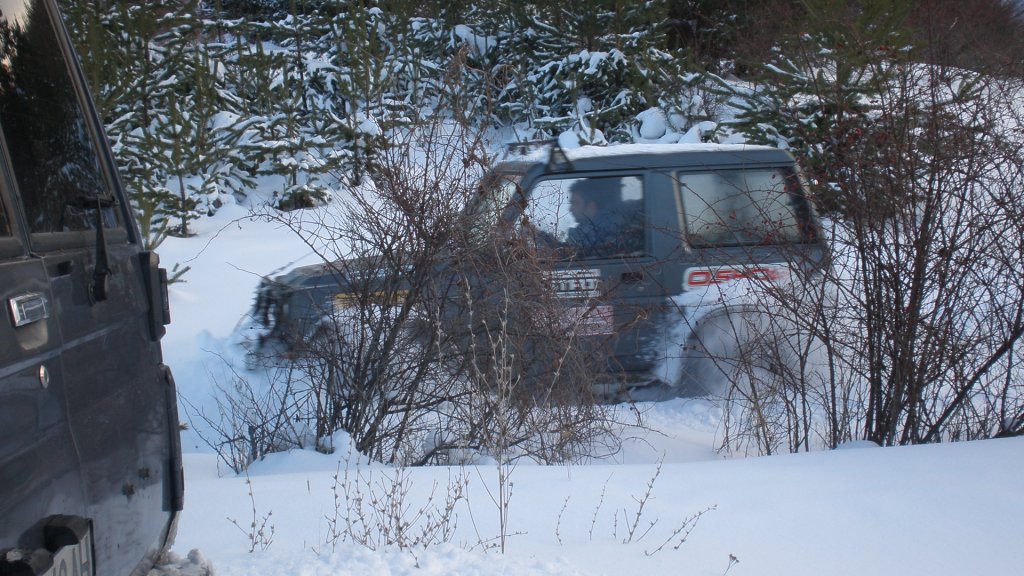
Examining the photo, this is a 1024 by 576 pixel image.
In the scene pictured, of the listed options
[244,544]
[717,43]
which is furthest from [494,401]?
[717,43]

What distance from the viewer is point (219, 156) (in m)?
10.9

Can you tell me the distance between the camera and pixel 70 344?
6.29ft

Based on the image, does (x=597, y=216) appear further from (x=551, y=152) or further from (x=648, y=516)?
(x=648, y=516)

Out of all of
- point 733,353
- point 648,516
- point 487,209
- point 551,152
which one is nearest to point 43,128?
point 648,516

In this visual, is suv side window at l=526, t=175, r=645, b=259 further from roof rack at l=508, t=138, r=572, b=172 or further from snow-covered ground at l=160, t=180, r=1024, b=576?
snow-covered ground at l=160, t=180, r=1024, b=576

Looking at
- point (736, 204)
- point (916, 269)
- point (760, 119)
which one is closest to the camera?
point (916, 269)

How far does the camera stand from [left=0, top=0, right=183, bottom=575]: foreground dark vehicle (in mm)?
Result: 1702

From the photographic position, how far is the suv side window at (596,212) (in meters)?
5.89

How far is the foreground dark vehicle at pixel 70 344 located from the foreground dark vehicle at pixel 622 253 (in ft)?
8.37

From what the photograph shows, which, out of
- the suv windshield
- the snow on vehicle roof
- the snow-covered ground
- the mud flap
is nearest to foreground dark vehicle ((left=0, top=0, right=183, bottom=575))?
the mud flap

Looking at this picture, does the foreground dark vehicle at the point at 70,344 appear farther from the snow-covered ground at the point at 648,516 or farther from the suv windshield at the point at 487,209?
the suv windshield at the point at 487,209

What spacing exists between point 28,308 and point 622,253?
4.59 metres

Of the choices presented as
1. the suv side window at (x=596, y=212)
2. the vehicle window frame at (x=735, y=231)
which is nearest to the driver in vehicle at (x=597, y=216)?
the suv side window at (x=596, y=212)

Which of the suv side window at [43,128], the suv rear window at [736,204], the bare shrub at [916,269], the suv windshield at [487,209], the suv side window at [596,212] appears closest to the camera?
the suv side window at [43,128]
